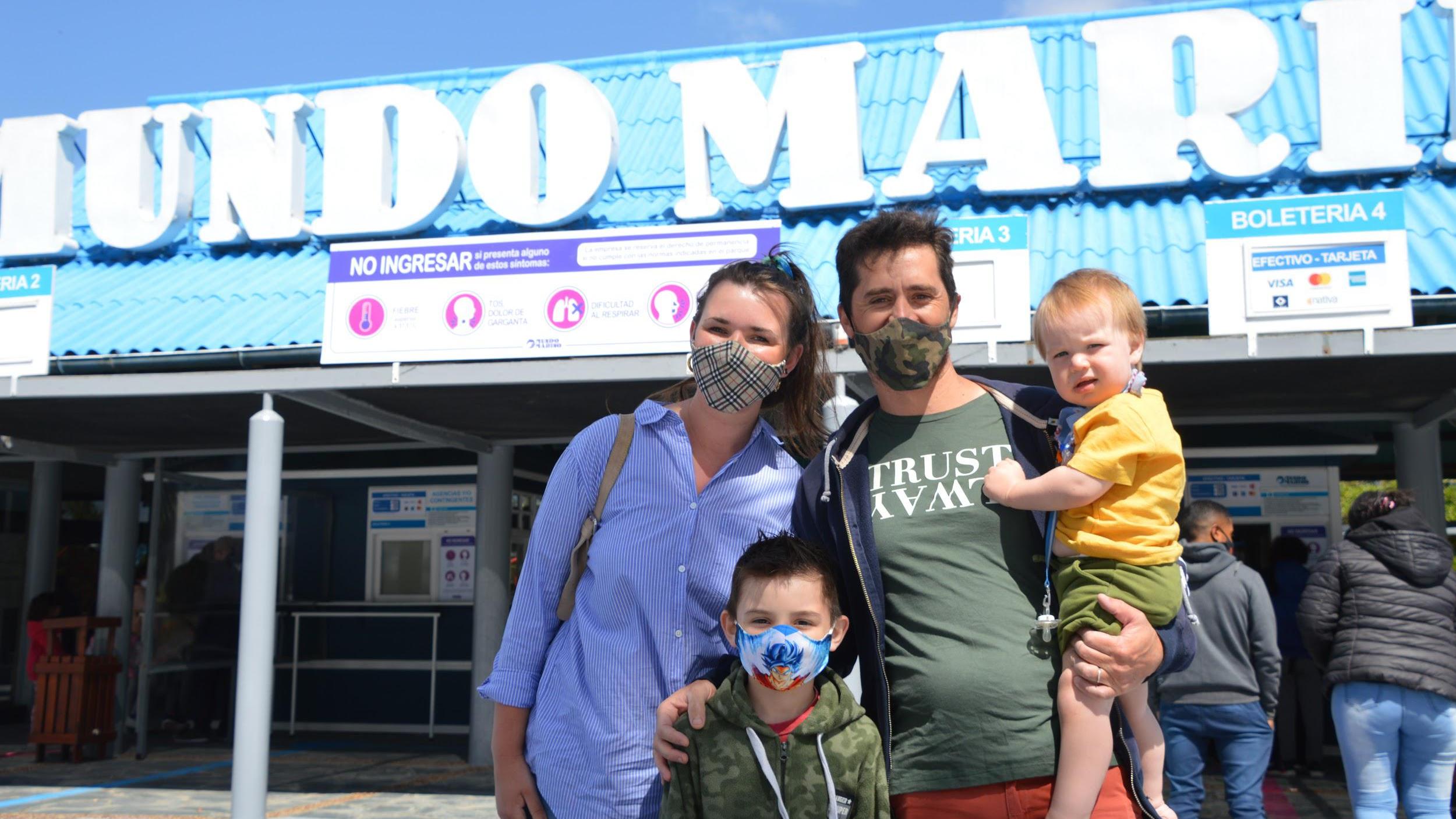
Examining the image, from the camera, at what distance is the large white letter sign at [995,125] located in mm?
7875

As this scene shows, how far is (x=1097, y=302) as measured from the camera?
2.61 m

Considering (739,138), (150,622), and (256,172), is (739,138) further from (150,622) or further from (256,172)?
(150,622)

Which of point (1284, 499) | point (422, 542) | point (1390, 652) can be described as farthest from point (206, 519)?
point (1390, 652)

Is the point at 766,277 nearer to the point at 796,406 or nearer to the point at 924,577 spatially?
the point at 796,406

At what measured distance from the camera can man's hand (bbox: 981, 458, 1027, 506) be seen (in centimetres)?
236

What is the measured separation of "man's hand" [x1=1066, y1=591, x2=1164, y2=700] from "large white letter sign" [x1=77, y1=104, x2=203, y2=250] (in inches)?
347

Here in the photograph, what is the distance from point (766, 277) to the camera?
9.00 ft

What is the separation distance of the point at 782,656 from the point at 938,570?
36cm

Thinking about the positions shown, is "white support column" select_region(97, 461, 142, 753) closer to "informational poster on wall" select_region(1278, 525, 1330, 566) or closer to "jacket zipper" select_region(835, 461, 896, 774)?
"informational poster on wall" select_region(1278, 525, 1330, 566)

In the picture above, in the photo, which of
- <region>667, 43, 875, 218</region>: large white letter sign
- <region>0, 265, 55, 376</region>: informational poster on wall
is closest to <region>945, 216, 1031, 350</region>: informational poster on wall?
<region>667, 43, 875, 218</region>: large white letter sign

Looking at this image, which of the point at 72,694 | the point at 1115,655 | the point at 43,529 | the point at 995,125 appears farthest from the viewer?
the point at 43,529

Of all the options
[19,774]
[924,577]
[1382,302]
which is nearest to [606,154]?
[1382,302]

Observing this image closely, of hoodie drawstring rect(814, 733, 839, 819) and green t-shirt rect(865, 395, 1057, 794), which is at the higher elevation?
green t-shirt rect(865, 395, 1057, 794)

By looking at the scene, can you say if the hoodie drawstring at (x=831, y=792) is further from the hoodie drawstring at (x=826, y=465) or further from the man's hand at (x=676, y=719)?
the hoodie drawstring at (x=826, y=465)
